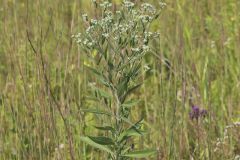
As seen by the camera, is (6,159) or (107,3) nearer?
(107,3)

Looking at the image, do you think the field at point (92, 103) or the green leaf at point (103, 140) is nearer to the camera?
the green leaf at point (103, 140)

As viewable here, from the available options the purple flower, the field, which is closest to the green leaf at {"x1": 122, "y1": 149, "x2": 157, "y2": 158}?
the field

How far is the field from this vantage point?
6.63 ft

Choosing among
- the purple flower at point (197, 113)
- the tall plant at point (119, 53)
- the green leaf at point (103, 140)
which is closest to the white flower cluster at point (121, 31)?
the tall plant at point (119, 53)

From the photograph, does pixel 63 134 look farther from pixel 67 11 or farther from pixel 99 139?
pixel 67 11

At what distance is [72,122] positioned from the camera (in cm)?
216

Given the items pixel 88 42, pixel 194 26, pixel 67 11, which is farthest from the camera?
pixel 67 11

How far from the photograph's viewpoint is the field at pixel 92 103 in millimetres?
2021

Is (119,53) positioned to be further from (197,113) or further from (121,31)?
(197,113)

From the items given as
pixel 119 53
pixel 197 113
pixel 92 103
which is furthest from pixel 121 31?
pixel 92 103

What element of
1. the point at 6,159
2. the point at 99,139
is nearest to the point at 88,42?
the point at 99,139

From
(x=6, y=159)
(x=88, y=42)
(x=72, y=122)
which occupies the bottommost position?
(x=6, y=159)

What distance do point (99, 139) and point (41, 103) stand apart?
1.55 feet

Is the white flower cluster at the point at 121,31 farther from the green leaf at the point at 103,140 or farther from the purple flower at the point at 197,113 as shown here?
the purple flower at the point at 197,113
